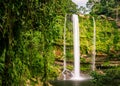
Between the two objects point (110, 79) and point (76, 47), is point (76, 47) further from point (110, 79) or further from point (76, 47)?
point (110, 79)

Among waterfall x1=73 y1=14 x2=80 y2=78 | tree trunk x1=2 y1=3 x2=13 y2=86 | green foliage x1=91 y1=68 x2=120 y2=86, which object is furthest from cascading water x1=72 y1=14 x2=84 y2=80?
tree trunk x1=2 y1=3 x2=13 y2=86

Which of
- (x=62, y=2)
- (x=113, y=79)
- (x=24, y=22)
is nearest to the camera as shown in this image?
(x=24, y=22)

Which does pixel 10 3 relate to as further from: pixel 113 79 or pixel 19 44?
pixel 113 79

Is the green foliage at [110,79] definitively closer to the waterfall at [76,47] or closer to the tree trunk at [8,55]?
the tree trunk at [8,55]

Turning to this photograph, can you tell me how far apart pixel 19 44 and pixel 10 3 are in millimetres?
984

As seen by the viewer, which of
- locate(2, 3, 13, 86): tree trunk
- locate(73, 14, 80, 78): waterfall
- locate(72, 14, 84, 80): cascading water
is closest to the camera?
locate(2, 3, 13, 86): tree trunk

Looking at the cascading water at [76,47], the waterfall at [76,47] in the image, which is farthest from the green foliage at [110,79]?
the waterfall at [76,47]

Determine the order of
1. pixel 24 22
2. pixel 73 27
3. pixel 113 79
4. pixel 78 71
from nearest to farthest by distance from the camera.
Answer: pixel 24 22 < pixel 113 79 < pixel 78 71 < pixel 73 27

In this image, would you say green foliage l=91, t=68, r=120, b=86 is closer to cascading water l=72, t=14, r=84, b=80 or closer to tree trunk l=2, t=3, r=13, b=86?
tree trunk l=2, t=3, r=13, b=86

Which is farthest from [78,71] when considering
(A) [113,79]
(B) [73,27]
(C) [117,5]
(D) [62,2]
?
(D) [62,2]

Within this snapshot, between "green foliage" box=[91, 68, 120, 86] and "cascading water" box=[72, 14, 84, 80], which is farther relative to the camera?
"cascading water" box=[72, 14, 84, 80]

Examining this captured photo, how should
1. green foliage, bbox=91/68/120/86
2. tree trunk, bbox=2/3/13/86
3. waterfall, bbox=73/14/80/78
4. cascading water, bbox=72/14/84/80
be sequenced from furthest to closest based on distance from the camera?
waterfall, bbox=73/14/80/78, cascading water, bbox=72/14/84/80, green foliage, bbox=91/68/120/86, tree trunk, bbox=2/3/13/86

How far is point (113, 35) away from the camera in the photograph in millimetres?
48156

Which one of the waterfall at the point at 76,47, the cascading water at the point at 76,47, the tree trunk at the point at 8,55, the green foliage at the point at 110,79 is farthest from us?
the waterfall at the point at 76,47
